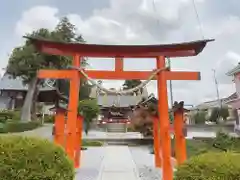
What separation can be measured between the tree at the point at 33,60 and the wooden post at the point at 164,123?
18.8 meters

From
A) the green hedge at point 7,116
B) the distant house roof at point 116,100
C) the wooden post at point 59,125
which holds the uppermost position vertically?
the distant house roof at point 116,100

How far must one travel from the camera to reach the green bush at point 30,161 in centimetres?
366

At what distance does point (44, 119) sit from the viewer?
123 ft

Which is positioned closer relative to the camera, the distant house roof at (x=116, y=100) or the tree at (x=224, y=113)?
the tree at (x=224, y=113)

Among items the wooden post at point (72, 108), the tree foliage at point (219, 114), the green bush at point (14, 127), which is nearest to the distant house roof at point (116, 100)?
the tree foliage at point (219, 114)

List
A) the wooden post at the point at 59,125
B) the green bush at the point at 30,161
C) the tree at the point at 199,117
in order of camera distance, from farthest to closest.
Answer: the tree at the point at 199,117, the wooden post at the point at 59,125, the green bush at the point at 30,161

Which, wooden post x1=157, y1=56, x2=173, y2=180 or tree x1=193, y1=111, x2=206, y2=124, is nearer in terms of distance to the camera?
wooden post x1=157, y1=56, x2=173, y2=180

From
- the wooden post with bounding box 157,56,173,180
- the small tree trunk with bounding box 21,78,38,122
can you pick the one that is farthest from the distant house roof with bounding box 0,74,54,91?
the wooden post with bounding box 157,56,173,180

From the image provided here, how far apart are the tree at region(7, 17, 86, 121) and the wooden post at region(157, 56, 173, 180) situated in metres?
18.8

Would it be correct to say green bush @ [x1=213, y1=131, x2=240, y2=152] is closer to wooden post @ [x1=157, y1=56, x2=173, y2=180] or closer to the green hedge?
wooden post @ [x1=157, y1=56, x2=173, y2=180]

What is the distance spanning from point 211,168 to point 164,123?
3.59 m

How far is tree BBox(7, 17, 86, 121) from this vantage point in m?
27.1

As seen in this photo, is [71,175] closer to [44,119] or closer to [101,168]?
[101,168]

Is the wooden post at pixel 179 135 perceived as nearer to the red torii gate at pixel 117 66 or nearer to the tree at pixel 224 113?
the red torii gate at pixel 117 66
